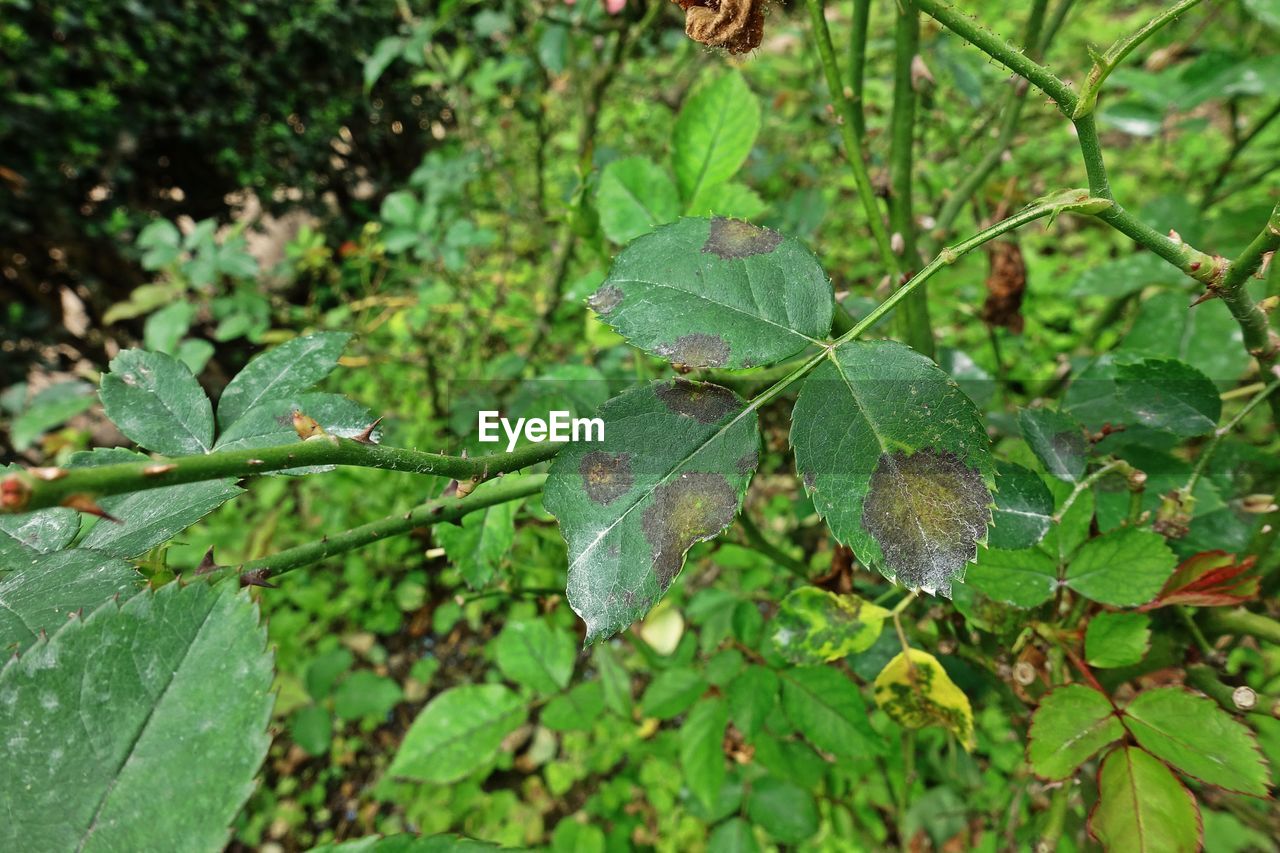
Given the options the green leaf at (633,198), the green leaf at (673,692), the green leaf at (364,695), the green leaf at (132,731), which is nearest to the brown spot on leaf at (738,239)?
the green leaf at (633,198)

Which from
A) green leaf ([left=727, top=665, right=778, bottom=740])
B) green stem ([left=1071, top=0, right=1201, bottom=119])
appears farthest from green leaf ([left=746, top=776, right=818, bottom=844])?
green stem ([left=1071, top=0, right=1201, bottom=119])

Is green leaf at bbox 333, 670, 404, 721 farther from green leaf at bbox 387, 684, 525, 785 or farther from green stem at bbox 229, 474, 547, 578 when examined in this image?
green stem at bbox 229, 474, 547, 578

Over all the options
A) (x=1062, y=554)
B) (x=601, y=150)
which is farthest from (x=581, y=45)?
(x=1062, y=554)

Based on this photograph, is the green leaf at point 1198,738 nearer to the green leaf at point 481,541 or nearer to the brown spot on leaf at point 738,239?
the brown spot on leaf at point 738,239

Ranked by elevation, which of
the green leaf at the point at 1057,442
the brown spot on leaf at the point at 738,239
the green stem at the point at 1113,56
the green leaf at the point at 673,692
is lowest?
the green leaf at the point at 673,692

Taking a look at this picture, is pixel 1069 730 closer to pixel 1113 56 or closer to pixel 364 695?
pixel 1113 56
